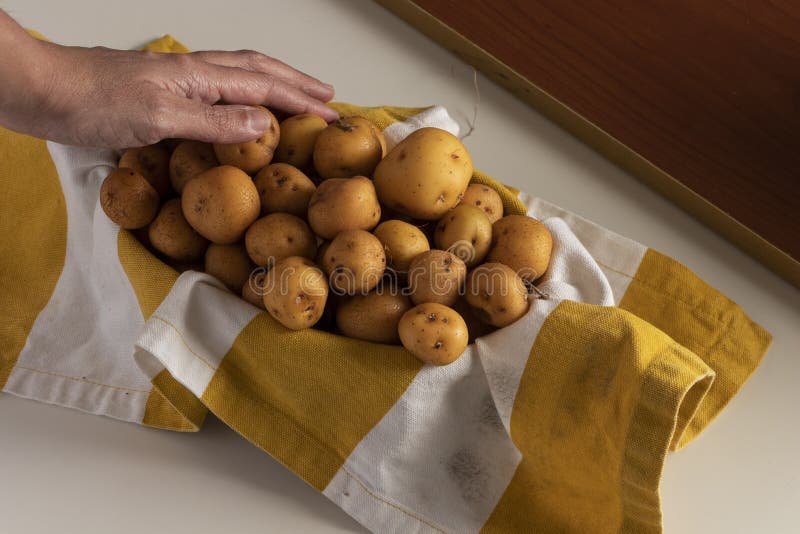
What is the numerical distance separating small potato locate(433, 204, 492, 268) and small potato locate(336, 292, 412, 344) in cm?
9

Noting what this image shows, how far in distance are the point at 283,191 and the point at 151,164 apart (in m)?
0.19

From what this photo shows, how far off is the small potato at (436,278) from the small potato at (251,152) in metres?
0.24

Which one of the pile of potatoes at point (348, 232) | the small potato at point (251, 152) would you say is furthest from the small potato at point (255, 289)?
the small potato at point (251, 152)

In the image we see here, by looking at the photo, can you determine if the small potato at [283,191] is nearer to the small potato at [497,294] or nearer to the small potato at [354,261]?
the small potato at [354,261]

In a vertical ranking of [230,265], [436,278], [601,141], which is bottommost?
[230,265]

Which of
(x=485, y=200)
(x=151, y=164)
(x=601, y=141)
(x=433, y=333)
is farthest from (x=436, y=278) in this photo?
(x=601, y=141)

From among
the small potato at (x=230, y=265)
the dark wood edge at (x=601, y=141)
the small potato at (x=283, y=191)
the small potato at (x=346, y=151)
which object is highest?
the dark wood edge at (x=601, y=141)

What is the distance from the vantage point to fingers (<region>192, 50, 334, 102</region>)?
3.50ft

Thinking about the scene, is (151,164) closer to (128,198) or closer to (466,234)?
(128,198)

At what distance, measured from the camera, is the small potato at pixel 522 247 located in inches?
36.1

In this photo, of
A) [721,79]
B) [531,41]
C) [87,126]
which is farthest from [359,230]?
[721,79]

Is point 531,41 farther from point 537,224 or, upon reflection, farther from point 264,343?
point 264,343

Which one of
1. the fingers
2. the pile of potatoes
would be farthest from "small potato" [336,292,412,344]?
the fingers

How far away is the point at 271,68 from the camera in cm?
110
